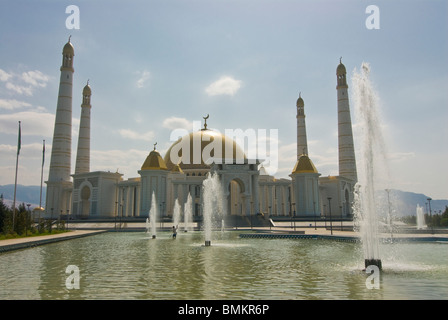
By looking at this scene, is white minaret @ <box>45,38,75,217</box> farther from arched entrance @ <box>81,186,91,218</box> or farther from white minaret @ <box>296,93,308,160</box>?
white minaret @ <box>296,93,308,160</box>

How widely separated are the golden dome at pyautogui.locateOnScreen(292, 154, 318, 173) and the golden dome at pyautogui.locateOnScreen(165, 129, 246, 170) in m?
9.21

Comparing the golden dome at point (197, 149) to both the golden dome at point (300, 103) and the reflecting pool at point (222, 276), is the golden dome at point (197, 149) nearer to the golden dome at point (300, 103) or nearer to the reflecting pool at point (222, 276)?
the golden dome at point (300, 103)

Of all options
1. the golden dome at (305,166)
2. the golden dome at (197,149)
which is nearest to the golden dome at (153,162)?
the golden dome at (197,149)

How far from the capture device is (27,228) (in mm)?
24219

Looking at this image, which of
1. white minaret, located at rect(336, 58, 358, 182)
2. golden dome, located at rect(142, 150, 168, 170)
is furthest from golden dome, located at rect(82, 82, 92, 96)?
→ white minaret, located at rect(336, 58, 358, 182)

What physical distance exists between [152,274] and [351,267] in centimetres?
604

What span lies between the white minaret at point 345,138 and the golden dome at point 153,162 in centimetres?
2427

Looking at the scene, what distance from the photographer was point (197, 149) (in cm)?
5294

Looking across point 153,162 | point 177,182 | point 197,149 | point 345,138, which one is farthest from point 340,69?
point 153,162

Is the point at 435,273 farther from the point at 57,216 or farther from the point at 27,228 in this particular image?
the point at 57,216

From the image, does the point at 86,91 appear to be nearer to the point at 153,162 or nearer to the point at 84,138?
the point at 84,138

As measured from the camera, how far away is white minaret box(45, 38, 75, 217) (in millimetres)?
47594

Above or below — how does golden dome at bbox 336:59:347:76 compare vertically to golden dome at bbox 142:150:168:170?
above
